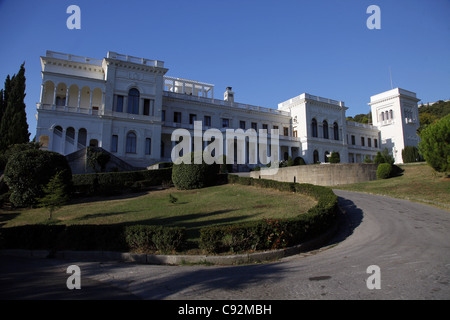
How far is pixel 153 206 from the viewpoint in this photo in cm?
1524

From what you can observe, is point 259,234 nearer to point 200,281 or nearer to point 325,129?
point 200,281

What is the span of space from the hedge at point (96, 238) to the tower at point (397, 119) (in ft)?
192

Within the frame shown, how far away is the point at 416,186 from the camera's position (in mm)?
20031

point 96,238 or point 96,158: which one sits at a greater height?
point 96,158

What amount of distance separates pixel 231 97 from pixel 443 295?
49292 millimetres

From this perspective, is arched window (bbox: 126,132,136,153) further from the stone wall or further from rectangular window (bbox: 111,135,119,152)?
the stone wall

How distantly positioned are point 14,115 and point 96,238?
32.6 meters

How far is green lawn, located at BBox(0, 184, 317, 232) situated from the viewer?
11781 millimetres

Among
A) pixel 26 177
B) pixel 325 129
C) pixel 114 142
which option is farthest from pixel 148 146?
pixel 325 129

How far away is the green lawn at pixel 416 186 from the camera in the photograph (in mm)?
16562

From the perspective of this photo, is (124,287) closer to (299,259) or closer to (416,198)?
(299,259)

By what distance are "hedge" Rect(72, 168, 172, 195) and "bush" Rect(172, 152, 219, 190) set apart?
2.69 meters

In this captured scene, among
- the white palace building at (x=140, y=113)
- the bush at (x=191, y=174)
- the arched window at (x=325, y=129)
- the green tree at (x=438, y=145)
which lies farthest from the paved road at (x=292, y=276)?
the arched window at (x=325, y=129)

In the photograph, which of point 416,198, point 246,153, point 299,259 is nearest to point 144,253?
point 299,259
